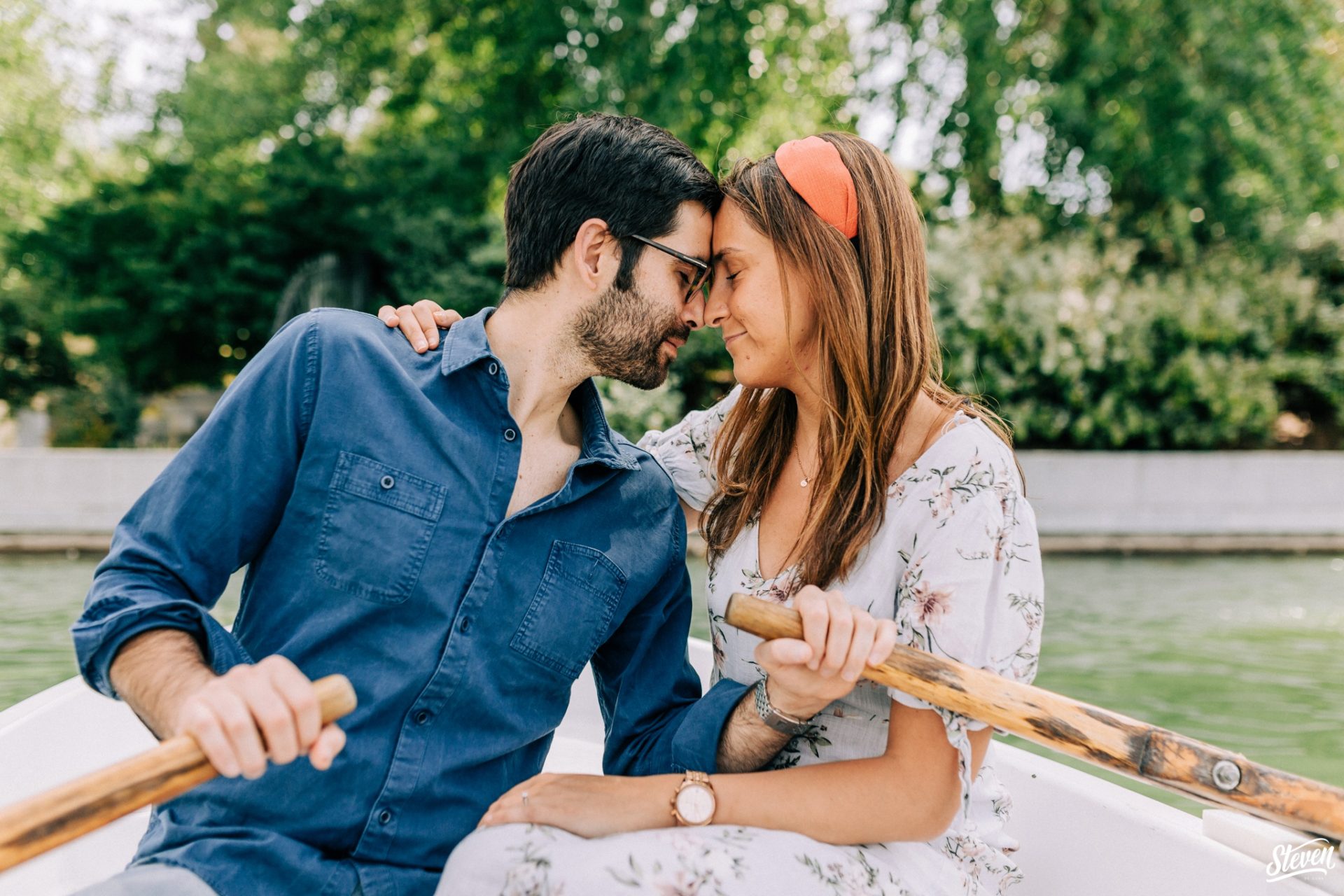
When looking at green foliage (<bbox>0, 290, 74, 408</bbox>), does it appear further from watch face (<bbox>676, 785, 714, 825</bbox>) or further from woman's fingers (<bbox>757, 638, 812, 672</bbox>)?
woman's fingers (<bbox>757, 638, 812, 672</bbox>)

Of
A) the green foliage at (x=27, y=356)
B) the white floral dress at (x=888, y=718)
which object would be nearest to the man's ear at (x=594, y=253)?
the white floral dress at (x=888, y=718)

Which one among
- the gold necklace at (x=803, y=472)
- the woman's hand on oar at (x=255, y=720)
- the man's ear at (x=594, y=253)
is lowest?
the woman's hand on oar at (x=255, y=720)

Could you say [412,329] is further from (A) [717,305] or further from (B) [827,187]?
(B) [827,187]

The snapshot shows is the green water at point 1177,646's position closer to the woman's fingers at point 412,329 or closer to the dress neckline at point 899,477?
the dress neckline at point 899,477

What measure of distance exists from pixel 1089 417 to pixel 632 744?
8969mm

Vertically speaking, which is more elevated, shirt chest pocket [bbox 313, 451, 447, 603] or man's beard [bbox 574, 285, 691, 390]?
man's beard [bbox 574, 285, 691, 390]

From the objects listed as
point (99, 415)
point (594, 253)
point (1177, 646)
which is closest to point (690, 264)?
point (594, 253)

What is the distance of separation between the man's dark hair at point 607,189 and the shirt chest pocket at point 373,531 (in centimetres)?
49

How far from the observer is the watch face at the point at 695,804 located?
1479 millimetres

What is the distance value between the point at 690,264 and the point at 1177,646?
522 centimetres

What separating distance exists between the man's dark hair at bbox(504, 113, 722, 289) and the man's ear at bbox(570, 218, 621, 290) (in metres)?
0.01

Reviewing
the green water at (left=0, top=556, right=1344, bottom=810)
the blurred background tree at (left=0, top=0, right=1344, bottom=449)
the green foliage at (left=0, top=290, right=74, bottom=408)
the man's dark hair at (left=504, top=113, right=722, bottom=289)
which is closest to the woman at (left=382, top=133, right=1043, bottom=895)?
the man's dark hair at (left=504, top=113, right=722, bottom=289)

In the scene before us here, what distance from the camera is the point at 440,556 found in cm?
152

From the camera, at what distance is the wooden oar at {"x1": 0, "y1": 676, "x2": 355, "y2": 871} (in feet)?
2.92
